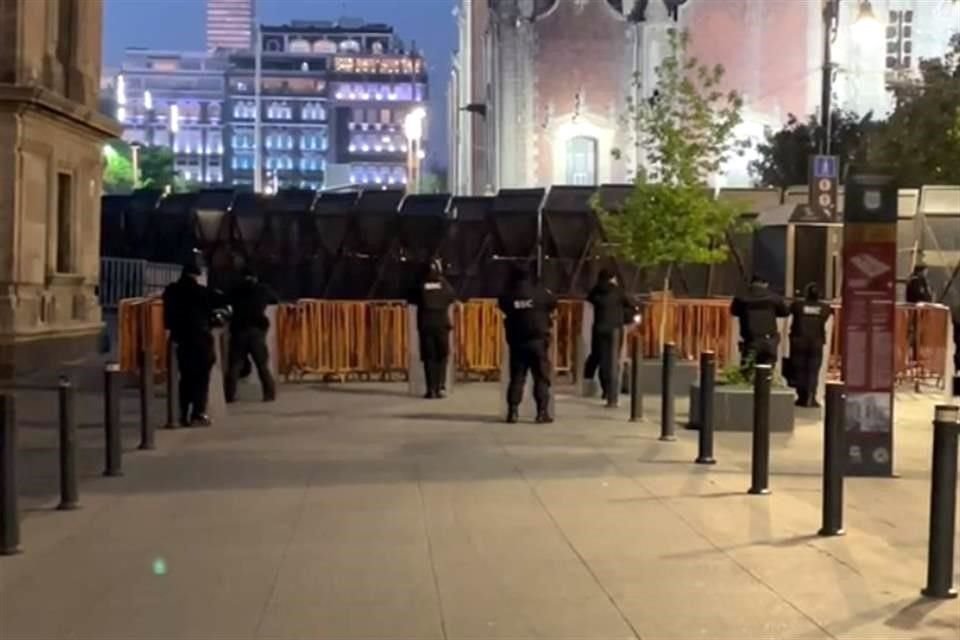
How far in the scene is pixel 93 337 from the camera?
29.0 meters

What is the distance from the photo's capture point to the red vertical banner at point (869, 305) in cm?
1265

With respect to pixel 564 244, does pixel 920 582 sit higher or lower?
lower

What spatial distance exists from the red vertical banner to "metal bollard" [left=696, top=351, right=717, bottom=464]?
1297mm

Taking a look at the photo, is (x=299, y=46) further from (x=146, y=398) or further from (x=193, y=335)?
(x=146, y=398)

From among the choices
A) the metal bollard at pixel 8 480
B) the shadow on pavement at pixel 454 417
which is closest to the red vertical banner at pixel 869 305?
the shadow on pavement at pixel 454 417

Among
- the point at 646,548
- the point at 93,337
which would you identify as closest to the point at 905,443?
the point at 646,548

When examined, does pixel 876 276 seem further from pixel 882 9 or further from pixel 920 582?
pixel 882 9

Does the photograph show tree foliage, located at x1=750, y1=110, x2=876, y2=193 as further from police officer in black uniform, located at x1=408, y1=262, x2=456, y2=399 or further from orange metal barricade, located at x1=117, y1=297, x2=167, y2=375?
orange metal barricade, located at x1=117, y1=297, x2=167, y2=375

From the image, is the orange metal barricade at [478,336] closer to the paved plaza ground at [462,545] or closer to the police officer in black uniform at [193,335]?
the police officer in black uniform at [193,335]

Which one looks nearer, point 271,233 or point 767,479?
A: point 767,479

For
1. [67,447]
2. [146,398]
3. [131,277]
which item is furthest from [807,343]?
[131,277]

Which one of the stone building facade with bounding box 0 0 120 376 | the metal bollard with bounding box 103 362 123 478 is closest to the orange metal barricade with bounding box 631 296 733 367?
the stone building facade with bounding box 0 0 120 376

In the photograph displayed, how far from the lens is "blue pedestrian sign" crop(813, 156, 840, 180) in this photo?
24.2 metres

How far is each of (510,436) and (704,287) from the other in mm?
15050
